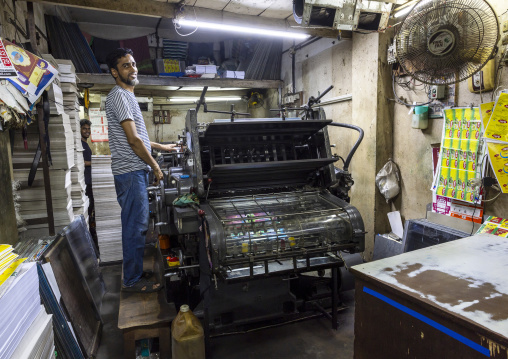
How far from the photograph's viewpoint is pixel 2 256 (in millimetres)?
1529

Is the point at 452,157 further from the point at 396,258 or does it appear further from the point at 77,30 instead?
the point at 77,30

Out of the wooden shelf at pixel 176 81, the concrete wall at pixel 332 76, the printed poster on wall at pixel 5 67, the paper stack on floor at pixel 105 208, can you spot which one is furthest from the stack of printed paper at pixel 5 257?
the wooden shelf at pixel 176 81

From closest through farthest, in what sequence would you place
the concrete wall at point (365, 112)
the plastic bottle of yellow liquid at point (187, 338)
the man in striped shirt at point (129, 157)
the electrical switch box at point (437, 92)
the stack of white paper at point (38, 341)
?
the stack of white paper at point (38, 341)
the plastic bottle of yellow liquid at point (187, 338)
the man in striped shirt at point (129, 157)
the electrical switch box at point (437, 92)
the concrete wall at point (365, 112)

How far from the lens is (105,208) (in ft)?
13.9

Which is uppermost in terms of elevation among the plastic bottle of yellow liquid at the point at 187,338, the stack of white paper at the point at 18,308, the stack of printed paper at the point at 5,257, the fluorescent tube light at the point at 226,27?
the fluorescent tube light at the point at 226,27

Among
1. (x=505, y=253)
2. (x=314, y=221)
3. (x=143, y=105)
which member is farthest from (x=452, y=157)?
(x=143, y=105)

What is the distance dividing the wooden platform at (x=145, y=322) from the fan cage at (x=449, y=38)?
2.81 m

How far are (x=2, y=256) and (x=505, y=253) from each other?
7.59 feet

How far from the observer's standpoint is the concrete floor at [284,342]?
8.18ft

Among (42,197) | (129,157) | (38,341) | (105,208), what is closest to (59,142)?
(42,197)

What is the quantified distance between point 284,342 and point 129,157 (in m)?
2.06

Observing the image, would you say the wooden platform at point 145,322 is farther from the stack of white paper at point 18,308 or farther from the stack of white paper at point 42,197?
the stack of white paper at point 42,197

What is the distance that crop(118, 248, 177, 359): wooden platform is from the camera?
94.3 inches

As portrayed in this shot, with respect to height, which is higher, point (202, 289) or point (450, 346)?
point (450, 346)
